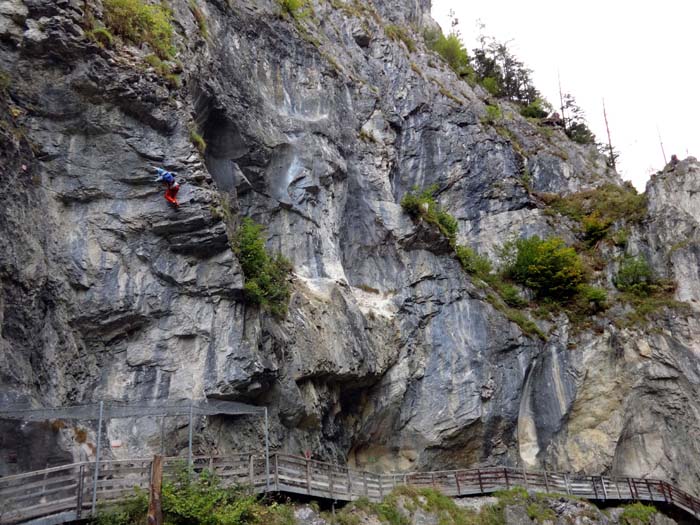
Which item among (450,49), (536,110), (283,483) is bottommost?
(283,483)

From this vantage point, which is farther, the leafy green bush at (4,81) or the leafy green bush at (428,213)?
the leafy green bush at (428,213)

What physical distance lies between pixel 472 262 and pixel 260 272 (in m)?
12.1

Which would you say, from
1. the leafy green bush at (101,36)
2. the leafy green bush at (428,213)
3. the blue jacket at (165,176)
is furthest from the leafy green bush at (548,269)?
the leafy green bush at (101,36)

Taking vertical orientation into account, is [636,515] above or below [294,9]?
below

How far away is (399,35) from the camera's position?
37.5 meters

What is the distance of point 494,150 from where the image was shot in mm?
33844

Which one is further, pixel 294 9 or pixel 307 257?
pixel 294 9

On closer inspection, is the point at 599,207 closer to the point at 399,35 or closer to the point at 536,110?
the point at 399,35

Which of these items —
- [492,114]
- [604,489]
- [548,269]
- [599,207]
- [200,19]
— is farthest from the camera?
[492,114]

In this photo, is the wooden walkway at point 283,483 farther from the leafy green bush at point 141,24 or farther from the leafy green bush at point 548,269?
the leafy green bush at point 141,24

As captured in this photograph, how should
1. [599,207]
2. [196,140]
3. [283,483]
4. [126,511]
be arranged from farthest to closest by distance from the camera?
[599,207] → [196,140] → [283,483] → [126,511]

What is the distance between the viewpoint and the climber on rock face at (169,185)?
54.1 feet

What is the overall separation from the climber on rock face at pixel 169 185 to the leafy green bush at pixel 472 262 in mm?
13998

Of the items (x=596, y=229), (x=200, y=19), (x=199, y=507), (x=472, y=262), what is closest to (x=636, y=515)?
(x=472, y=262)
